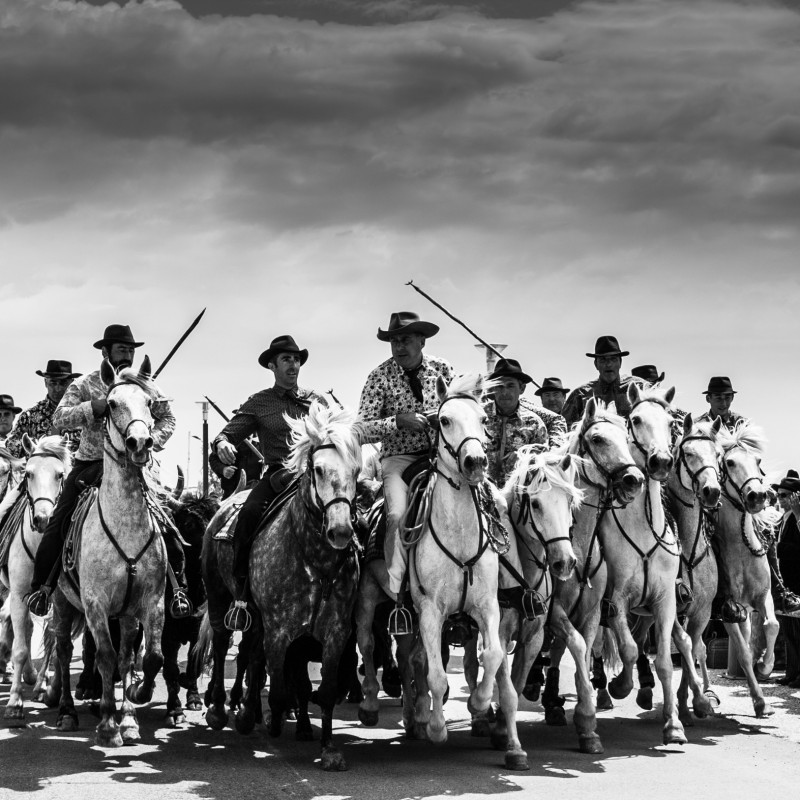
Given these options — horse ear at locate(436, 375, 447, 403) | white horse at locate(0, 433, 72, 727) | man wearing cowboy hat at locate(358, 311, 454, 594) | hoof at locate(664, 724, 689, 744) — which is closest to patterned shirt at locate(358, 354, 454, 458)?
man wearing cowboy hat at locate(358, 311, 454, 594)

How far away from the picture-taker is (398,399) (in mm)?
9938

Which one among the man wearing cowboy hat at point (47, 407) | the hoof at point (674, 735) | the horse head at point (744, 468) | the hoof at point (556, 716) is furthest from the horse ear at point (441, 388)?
the man wearing cowboy hat at point (47, 407)

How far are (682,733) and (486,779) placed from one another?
2.12 meters

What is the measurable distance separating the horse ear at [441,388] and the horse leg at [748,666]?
4.28m

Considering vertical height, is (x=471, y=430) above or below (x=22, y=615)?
above

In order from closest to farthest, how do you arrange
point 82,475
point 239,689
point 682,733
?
point 682,733, point 82,475, point 239,689

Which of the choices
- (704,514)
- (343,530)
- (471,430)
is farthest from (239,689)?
(704,514)

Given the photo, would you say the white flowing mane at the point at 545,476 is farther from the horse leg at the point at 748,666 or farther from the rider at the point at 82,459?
the rider at the point at 82,459

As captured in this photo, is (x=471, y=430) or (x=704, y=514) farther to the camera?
(x=704, y=514)

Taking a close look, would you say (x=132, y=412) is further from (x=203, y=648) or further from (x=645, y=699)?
(x=645, y=699)

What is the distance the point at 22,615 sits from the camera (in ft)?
37.0

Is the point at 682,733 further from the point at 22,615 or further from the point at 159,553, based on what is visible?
the point at 22,615

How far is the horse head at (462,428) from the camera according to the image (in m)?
8.61

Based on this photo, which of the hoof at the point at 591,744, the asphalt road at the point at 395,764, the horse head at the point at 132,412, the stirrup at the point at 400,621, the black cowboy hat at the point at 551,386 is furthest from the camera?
the black cowboy hat at the point at 551,386
